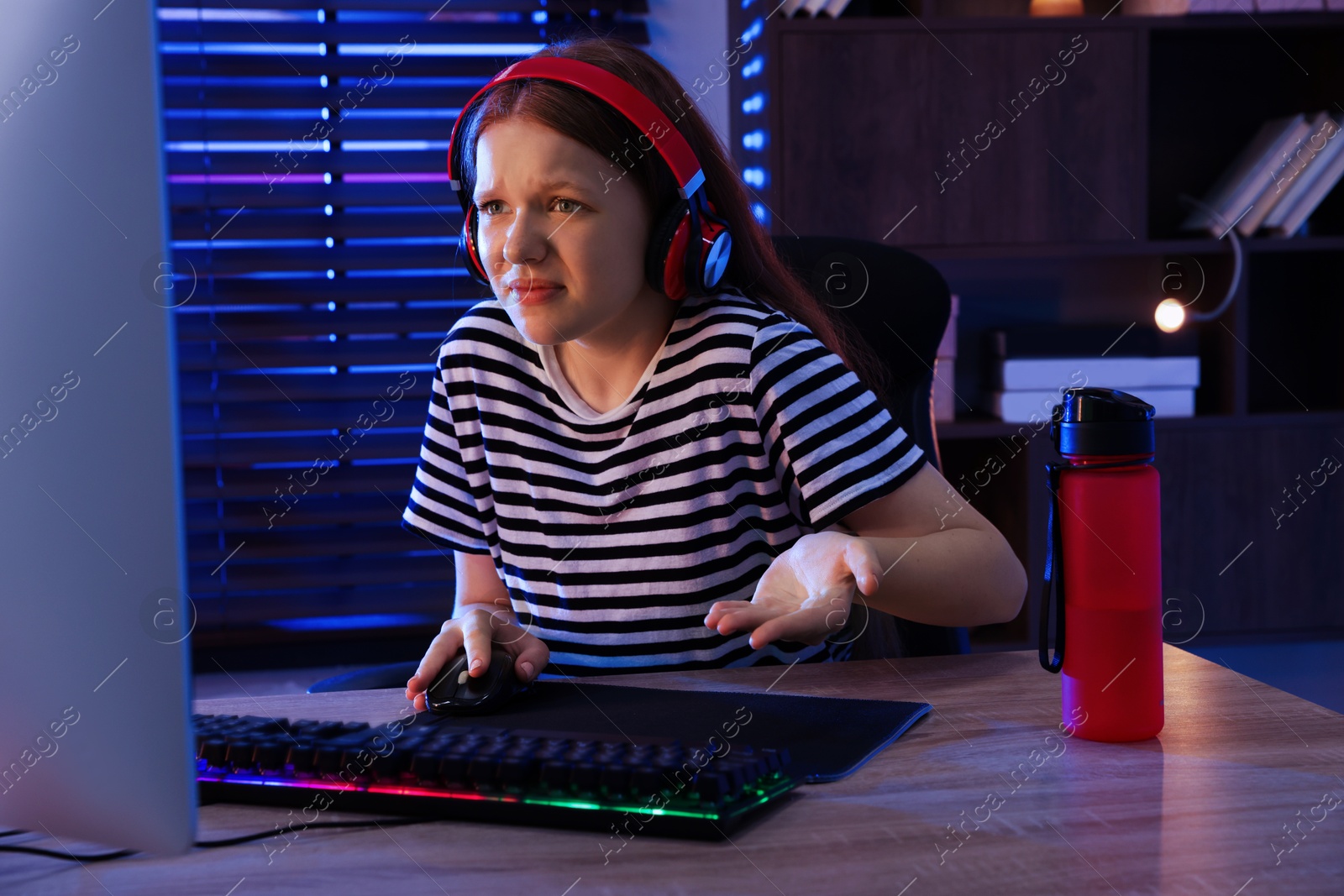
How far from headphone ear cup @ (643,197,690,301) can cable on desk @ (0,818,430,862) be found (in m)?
0.59

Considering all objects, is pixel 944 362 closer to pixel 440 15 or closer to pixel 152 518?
pixel 440 15

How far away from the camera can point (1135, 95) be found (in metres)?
2.24

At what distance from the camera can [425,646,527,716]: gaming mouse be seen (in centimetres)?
79

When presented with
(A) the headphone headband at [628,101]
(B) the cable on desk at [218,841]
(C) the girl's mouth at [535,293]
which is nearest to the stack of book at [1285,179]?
(A) the headphone headband at [628,101]

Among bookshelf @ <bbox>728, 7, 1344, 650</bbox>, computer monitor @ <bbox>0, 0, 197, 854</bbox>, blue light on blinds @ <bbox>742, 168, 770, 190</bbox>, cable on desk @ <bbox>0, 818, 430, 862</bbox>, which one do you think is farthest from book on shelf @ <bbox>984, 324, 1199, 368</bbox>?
computer monitor @ <bbox>0, 0, 197, 854</bbox>

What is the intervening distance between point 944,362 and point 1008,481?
0.93 feet

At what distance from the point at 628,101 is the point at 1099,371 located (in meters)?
1.58

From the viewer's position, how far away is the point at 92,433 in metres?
0.40

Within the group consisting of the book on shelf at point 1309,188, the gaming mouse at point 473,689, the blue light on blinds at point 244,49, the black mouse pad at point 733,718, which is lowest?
the black mouse pad at point 733,718

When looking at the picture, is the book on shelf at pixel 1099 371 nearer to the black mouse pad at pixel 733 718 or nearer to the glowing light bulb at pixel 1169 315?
the glowing light bulb at pixel 1169 315

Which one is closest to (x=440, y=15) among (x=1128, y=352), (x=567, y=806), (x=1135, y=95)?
(x=1135, y=95)

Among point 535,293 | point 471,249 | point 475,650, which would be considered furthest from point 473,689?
point 471,249

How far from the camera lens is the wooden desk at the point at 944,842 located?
0.51 meters

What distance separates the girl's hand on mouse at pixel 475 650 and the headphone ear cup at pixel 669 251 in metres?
0.34
